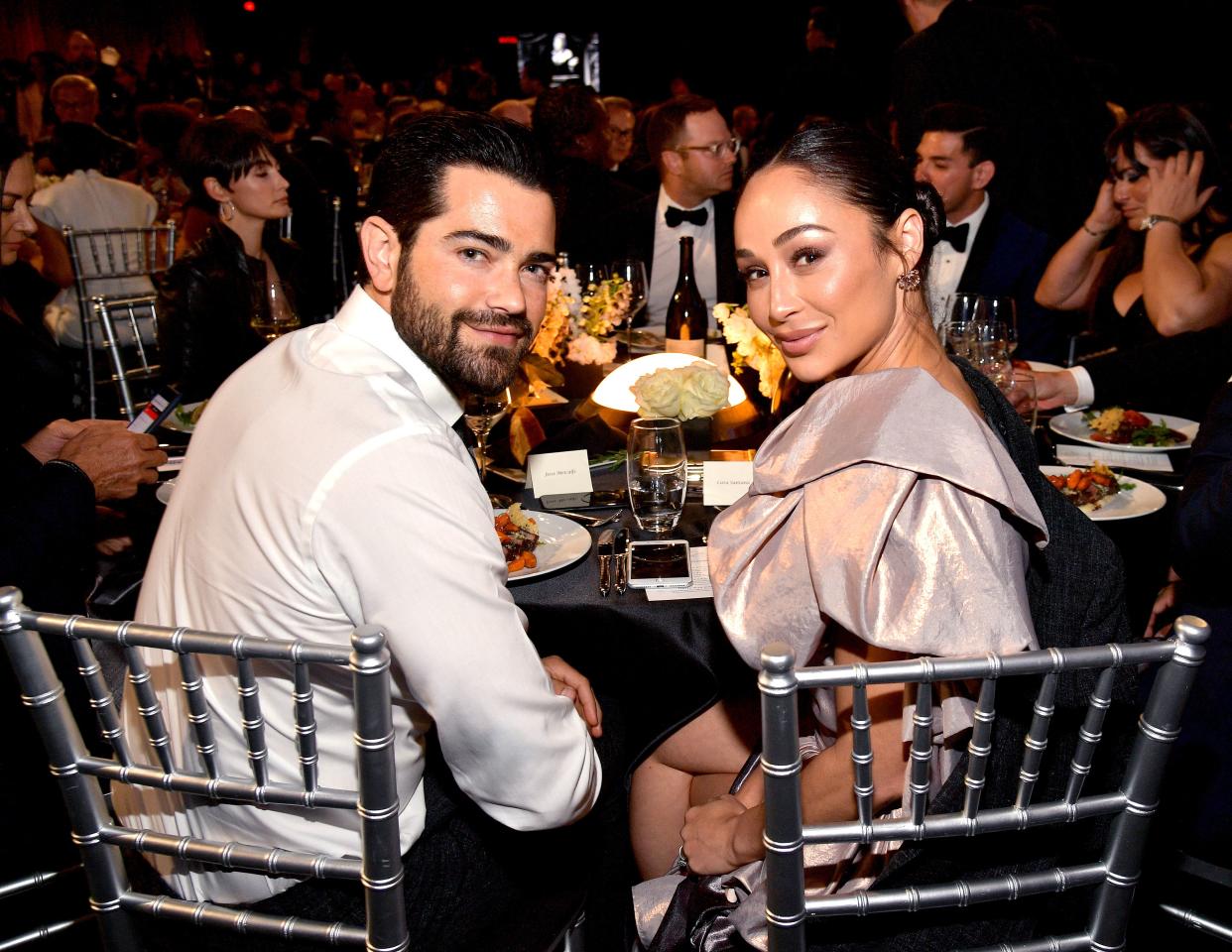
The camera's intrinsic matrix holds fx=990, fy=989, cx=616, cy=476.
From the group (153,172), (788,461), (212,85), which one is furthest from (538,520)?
(212,85)

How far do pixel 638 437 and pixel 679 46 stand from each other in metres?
15.1

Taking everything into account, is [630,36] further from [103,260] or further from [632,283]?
[632,283]

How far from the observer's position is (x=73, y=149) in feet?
18.0

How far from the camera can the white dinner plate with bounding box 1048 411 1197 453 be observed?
2436mm

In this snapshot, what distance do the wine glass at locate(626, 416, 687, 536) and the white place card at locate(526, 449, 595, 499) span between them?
20 centimetres

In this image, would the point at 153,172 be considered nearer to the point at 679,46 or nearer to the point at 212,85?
the point at 212,85

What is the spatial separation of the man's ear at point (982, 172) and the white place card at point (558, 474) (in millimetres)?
2324

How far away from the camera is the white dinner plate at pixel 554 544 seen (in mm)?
1742

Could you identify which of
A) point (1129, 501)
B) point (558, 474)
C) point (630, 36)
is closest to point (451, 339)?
point (558, 474)

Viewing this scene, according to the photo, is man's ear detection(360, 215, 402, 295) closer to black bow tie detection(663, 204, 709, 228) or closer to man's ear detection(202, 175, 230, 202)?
man's ear detection(202, 175, 230, 202)

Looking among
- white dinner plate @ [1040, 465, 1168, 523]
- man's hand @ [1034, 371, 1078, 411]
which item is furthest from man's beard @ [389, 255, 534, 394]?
man's hand @ [1034, 371, 1078, 411]

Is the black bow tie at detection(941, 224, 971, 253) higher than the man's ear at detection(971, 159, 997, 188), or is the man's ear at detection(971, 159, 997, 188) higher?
the man's ear at detection(971, 159, 997, 188)

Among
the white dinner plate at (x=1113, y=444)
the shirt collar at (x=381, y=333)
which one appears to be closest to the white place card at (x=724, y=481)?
the shirt collar at (x=381, y=333)

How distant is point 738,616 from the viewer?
52.5 inches
